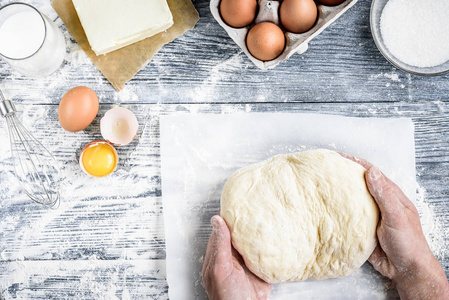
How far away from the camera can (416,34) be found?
108 cm

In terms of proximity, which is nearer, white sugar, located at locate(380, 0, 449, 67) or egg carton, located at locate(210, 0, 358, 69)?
egg carton, located at locate(210, 0, 358, 69)

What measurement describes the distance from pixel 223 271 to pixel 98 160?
44 cm

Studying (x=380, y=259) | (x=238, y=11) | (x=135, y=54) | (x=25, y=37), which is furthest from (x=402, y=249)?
(x=25, y=37)

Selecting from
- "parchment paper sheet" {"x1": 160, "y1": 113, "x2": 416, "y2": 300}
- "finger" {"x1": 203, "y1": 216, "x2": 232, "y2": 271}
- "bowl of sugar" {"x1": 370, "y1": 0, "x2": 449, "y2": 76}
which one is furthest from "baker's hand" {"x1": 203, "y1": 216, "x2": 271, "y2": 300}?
"bowl of sugar" {"x1": 370, "y1": 0, "x2": 449, "y2": 76}

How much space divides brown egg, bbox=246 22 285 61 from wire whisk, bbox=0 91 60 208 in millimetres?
632

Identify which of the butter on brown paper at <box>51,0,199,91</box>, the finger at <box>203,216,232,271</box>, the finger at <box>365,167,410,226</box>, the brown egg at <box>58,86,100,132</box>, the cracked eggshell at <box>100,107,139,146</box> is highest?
the butter on brown paper at <box>51,0,199,91</box>

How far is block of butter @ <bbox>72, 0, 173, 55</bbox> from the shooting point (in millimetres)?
1058

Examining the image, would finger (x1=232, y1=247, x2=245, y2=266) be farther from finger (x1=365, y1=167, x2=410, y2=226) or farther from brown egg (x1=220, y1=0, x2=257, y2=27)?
brown egg (x1=220, y1=0, x2=257, y2=27)

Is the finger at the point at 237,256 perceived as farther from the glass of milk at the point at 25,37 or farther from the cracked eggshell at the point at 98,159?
the glass of milk at the point at 25,37

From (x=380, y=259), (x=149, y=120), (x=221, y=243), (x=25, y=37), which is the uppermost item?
(x=25, y=37)

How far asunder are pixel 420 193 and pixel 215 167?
1.91ft

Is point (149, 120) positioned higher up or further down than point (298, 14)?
further down

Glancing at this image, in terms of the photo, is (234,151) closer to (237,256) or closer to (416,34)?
(237,256)

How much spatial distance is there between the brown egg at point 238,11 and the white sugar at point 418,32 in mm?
378
